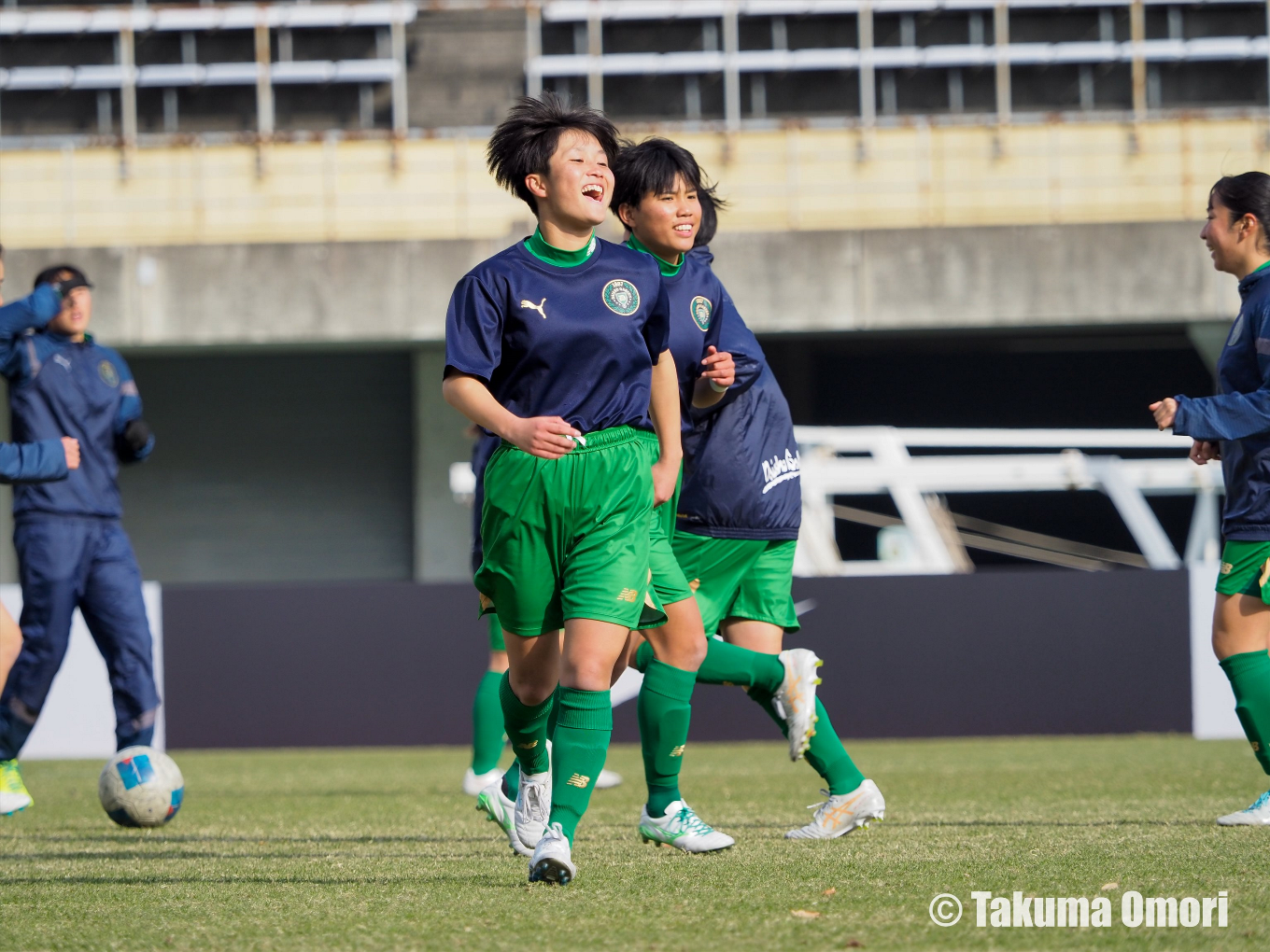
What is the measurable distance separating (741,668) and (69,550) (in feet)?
10.4

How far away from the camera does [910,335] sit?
1742 centimetres

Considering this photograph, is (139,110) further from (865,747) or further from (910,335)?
(865,747)

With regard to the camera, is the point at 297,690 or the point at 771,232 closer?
the point at 297,690

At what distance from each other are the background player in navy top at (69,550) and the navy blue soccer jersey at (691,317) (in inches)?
113

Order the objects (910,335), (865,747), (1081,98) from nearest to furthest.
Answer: (865,747), (910,335), (1081,98)

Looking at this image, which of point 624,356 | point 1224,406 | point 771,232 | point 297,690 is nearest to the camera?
point 624,356

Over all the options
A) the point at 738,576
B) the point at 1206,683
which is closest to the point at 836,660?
the point at 1206,683

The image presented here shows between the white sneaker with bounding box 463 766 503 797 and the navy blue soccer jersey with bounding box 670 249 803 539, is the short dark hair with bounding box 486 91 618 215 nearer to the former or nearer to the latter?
the navy blue soccer jersey with bounding box 670 249 803 539

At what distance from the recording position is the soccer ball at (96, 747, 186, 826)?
19.1ft

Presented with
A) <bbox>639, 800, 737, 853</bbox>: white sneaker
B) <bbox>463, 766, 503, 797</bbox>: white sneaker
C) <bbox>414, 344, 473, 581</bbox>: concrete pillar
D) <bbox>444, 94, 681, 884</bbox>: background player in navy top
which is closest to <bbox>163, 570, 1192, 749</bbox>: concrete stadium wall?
<bbox>463, 766, 503, 797</bbox>: white sneaker

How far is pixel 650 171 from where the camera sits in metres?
4.80

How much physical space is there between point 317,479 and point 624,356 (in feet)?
58.3

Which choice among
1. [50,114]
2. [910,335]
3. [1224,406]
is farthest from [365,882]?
[50,114]

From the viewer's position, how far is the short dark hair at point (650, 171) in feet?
15.7
